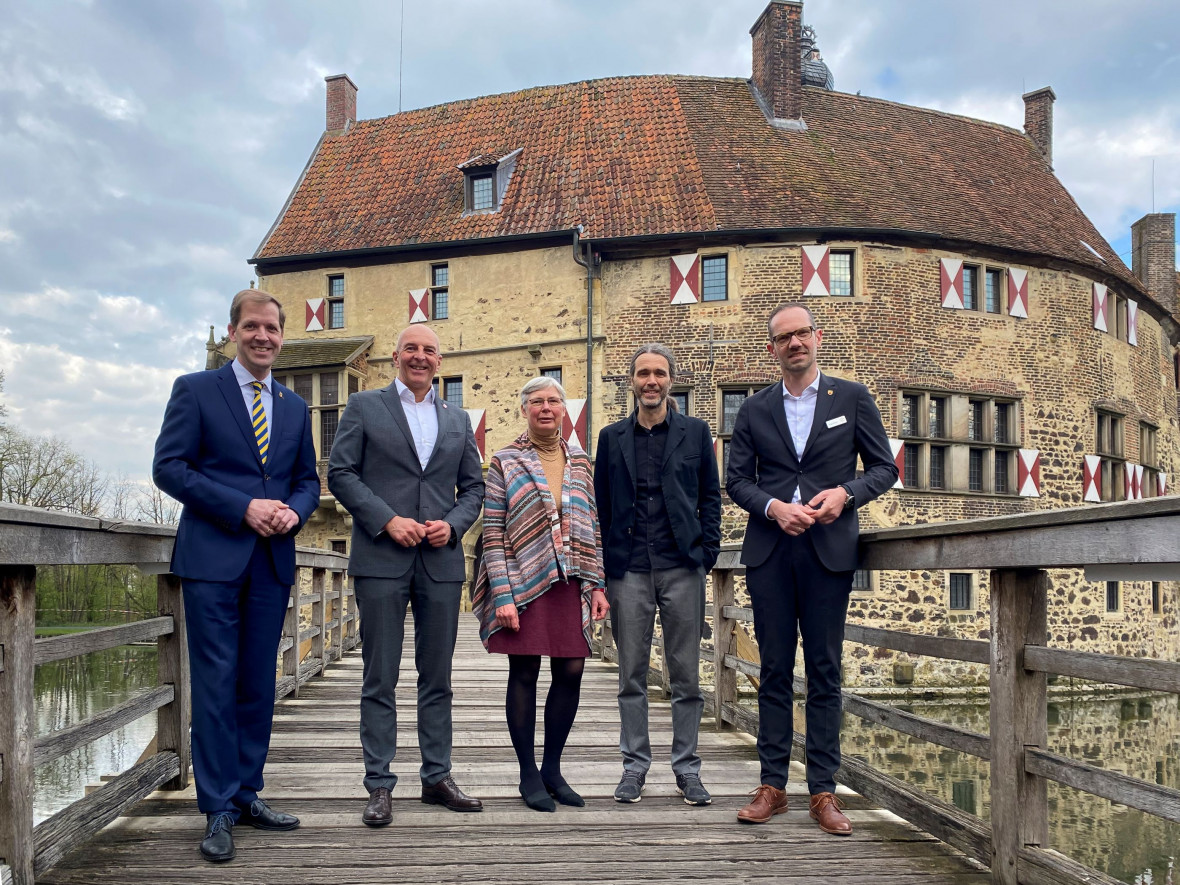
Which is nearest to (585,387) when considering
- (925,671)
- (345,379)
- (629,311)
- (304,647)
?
(629,311)

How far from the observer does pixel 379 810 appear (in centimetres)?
346

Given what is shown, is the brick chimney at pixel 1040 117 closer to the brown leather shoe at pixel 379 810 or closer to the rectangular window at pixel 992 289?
the rectangular window at pixel 992 289

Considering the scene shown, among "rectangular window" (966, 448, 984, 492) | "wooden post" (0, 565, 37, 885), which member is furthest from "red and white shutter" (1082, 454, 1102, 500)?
"wooden post" (0, 565, 37, 885)

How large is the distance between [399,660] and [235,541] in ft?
2.48

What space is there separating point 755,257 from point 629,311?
245 centimetres

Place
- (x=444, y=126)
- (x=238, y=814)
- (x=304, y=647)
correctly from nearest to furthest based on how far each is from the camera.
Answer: (x=238, y=814)
(x=304, y=647)
(x=444, y=126)

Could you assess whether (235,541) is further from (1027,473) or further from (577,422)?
(1027,473)

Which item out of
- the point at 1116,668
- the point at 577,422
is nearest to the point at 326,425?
the point at 577,422

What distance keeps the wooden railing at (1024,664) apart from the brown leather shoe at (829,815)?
0.80ft

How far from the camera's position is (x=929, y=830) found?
11.1 ft

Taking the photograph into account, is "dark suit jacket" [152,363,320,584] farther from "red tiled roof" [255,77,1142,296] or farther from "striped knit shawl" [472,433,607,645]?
"red tiled roof" [255,77,1142,296]

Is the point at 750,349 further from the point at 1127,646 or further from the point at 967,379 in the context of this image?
the point at 1127,646

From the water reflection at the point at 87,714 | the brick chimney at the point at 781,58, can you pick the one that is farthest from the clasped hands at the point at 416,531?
the brick chimney at the point at 781,58

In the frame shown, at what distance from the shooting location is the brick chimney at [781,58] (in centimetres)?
2047
